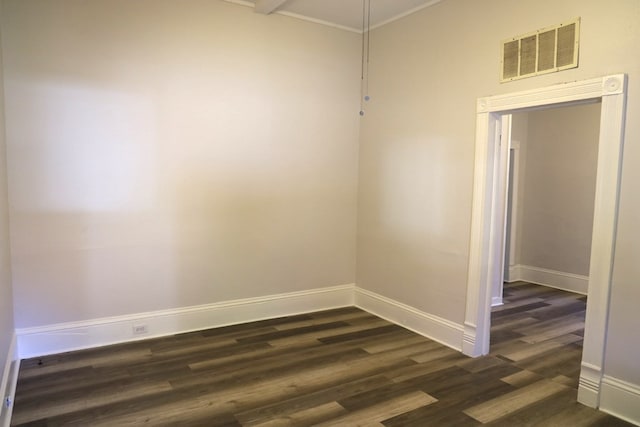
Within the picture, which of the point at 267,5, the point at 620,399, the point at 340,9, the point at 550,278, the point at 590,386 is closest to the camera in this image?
the point at 620,399

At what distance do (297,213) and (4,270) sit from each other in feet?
8.68

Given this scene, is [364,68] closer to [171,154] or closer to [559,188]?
[171,154]

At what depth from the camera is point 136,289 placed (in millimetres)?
3859

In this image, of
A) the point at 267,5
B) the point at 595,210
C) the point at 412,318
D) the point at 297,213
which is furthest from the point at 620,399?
the point at 267,5

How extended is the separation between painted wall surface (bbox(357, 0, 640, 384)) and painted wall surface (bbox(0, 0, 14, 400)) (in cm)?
340

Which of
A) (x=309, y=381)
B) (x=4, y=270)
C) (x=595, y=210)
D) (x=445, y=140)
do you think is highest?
(x=445, y=140)

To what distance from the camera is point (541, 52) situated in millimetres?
3088

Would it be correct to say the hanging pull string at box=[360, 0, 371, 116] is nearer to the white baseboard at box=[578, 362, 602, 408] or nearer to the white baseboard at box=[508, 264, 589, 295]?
the white baseboard at box=[578, 362, 602, 408]

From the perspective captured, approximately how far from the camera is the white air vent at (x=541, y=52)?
9.54 feet

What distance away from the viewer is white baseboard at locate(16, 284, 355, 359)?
3516 mm

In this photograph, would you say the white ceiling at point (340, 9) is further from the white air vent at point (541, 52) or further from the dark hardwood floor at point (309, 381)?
the dark hardwood floor at point (309, 381)

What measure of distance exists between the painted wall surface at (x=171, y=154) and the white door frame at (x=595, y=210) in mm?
1737

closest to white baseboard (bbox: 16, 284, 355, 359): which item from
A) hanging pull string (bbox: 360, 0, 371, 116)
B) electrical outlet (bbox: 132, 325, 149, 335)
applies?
electrical outlet (bbox: 132, 325, 149, 335)

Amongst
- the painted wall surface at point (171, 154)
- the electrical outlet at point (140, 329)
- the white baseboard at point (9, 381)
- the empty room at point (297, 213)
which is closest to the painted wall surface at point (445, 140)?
the empty room at point (297, 213)
